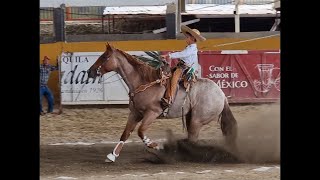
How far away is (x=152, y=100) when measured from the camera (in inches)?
424

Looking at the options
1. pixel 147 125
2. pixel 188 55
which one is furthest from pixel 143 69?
pixel 147 125

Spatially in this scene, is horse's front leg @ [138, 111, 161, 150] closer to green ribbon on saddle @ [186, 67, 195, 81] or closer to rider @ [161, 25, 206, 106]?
rider @ [161, 25, 206, 106]

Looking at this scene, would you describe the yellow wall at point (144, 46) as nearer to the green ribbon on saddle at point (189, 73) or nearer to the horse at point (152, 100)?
the horse at point (152, 100)

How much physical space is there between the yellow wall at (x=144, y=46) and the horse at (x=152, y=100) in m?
8.27

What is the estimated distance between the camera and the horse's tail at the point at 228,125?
37.2 feet

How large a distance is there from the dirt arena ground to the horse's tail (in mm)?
189

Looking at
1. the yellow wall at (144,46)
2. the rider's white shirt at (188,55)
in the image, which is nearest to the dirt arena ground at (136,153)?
the rider's white shirt at (188,55)

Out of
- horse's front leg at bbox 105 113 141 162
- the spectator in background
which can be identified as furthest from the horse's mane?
the spectator in background

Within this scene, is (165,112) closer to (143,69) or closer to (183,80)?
(183,80)
